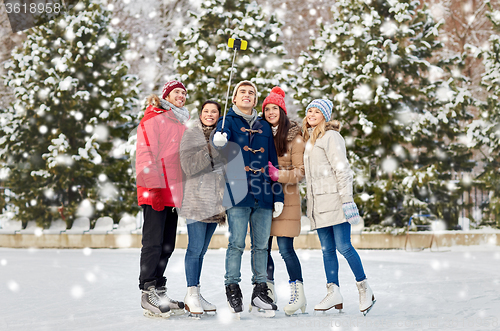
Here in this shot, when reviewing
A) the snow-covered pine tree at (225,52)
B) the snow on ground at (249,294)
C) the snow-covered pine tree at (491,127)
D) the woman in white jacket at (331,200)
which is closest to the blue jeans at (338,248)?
the woman in white jacket at (331,200)

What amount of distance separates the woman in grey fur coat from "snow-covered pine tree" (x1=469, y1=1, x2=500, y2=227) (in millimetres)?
9752

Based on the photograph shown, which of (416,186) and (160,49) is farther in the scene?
(160,49)

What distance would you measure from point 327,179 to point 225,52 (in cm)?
907

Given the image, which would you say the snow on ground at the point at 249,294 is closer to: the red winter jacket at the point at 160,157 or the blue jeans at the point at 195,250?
the blue jeans at the point at 195,250

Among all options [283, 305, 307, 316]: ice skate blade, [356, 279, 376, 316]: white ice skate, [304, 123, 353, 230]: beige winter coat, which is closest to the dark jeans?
[283, 305, 307, 316]: ice skate blade

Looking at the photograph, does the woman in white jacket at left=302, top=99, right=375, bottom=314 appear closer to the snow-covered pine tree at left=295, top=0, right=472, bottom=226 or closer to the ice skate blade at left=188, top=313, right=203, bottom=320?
the ice skate blade at left=188, top=313, right=203, bottom=320

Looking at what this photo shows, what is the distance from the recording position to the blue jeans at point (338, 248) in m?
4.58

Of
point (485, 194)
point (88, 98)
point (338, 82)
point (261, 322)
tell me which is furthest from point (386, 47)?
point (261, 322)

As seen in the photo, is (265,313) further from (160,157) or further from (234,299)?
(160,157)

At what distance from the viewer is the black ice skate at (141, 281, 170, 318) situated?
446 cm

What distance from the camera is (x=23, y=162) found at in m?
14.0

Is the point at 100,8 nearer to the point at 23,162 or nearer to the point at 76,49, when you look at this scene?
the point at 76,49

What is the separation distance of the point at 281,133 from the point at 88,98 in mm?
10169

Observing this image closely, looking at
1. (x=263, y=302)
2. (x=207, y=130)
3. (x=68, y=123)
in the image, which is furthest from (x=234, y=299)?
(x=68, y=123)
